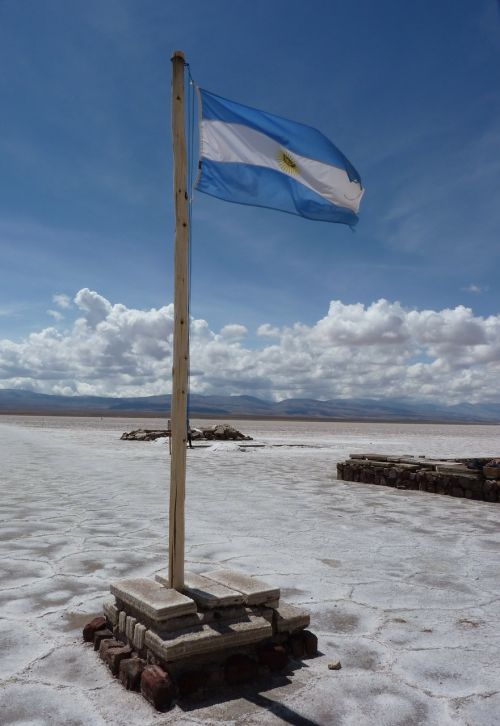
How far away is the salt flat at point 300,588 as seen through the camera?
2.93m

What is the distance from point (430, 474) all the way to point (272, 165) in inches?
Result: 319

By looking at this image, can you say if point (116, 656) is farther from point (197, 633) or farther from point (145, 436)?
point (145, 436)

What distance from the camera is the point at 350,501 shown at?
9602mm

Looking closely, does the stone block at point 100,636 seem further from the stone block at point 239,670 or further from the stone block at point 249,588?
the stone block at point 239,670

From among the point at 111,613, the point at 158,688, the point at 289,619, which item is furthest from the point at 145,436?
the point at 158,688

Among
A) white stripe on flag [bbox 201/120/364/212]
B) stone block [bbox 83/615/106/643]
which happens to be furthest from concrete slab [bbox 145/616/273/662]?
white stripe on flag [bbox 201/120/364/212]

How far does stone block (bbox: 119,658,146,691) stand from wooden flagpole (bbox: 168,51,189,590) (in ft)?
1.62

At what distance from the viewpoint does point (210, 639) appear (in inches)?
123

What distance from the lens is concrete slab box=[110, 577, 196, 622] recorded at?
10.3 feet

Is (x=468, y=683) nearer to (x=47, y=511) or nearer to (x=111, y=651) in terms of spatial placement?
(x=111, y=651)

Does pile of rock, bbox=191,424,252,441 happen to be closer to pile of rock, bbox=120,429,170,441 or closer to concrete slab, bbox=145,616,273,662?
pile of rock, bbox=120,429,170,441

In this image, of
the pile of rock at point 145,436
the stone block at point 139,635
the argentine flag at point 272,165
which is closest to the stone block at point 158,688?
the stone block at point 139,635

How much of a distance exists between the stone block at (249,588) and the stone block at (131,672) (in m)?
0.70

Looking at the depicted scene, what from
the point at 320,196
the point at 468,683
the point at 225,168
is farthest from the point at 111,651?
the point at 320,196
